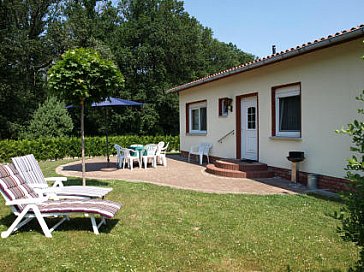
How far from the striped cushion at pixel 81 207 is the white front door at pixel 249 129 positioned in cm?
741

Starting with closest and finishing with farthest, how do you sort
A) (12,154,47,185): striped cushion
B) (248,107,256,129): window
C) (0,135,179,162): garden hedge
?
(12,154,47,185): striped cushion < (248,107,256,129): window < (0,135,179,162): garden hedge

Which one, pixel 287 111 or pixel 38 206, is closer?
pixel 38 206

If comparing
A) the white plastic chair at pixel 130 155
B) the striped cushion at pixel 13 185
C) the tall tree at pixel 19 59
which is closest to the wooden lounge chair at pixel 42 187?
the striped cushion at pixel 13 185

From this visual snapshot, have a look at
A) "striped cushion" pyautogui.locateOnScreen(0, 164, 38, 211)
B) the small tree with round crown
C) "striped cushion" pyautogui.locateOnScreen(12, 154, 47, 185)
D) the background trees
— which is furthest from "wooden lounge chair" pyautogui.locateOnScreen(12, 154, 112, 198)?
the background trees

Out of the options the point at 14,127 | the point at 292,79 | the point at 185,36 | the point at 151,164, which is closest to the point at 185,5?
the point at 185,36

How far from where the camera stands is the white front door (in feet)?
38.9

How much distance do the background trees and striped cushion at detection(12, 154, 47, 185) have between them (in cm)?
1703

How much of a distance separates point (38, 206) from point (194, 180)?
18.4 ft

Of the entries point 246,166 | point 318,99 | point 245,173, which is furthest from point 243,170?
point 318,99

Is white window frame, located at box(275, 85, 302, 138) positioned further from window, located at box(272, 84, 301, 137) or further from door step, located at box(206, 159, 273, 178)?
door step, located at box(206, 159, 273, 178)

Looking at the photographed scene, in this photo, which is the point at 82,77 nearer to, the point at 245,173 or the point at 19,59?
the point at 245,173

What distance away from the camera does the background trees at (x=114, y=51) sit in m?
22.5

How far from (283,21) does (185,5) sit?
1674cm

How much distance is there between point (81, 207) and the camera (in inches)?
197
